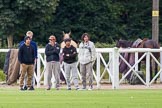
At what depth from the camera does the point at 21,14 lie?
59.7 meters

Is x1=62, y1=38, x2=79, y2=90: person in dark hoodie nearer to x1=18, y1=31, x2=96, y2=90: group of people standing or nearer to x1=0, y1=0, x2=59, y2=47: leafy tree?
x1=18, y1=31, x2=96, y2=90: group of people standing

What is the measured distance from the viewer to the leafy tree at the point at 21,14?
58.9 m

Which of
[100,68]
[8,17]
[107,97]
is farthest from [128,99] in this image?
[8,17]

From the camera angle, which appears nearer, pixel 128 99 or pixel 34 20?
pixel 128 99

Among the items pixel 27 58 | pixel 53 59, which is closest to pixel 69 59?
pixel 53 59

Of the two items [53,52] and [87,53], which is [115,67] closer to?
[87,53]

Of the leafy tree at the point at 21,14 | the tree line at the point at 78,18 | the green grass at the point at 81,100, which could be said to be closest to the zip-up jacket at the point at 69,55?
the green grass at the point at 81,100

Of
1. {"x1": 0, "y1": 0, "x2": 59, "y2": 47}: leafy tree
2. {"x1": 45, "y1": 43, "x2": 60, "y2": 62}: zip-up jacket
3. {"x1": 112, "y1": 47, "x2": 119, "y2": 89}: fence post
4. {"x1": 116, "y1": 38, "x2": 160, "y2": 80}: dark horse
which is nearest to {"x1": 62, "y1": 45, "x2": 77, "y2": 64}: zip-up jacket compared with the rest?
{"x1": 45, "y1": 43, "x2": 60, "y2": 62}: zip-up jacket

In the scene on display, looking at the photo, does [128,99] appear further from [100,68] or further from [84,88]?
[100,68]

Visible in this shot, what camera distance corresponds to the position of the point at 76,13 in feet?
217

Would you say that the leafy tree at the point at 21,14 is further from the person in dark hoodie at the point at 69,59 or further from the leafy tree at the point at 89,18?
the person in dark hoodie at the point at 69,59

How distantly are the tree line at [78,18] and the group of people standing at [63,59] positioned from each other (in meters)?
28.7

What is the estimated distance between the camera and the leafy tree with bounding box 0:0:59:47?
193 feet

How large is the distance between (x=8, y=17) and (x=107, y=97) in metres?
35.7
